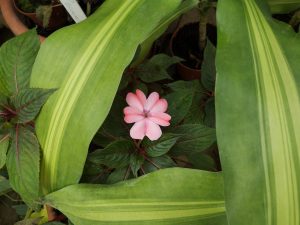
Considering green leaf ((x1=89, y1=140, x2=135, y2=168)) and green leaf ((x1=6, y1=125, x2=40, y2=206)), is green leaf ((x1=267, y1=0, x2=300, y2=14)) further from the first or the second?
green leaf ((x1=6, y1=125, x2=40, y2=206))

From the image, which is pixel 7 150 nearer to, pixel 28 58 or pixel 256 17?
pixel 28 58

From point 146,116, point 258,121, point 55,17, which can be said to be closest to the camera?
point 258,121

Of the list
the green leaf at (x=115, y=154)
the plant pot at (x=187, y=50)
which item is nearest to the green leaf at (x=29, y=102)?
the green leaf at (x=115, y=154)

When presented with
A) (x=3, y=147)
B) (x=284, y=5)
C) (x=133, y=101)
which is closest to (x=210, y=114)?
(x=133, y=101)

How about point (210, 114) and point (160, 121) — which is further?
point (210, 114)

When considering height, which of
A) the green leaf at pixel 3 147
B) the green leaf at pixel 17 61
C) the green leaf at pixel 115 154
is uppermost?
the green leaf at pixel 17 61

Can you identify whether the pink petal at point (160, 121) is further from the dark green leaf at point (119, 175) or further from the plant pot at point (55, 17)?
the plant pot at point (55, 17)

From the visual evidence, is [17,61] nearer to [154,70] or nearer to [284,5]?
[154,70]
